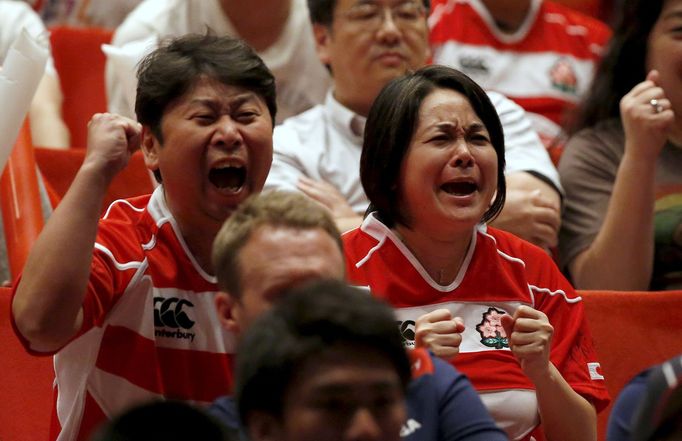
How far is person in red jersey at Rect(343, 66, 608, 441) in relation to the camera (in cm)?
185

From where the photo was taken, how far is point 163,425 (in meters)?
1.16

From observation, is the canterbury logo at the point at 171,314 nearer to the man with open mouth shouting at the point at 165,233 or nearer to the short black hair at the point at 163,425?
the man with open mouth shouting at the point at 165,233

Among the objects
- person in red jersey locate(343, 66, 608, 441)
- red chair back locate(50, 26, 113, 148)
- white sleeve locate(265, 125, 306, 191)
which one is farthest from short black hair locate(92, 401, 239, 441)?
red chair back locate(50, 26, 113, 148)

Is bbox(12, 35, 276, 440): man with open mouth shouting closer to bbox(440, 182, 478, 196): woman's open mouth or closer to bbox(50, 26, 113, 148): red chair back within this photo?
bbox(440, 182, 478, 196): woman's open mouth

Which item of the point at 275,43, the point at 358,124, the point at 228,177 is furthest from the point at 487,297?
the point at 275,43

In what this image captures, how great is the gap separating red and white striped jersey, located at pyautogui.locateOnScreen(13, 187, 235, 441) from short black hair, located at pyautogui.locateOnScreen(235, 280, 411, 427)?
1.90 feet

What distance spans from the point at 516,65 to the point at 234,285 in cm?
186

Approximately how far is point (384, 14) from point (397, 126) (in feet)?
2.80

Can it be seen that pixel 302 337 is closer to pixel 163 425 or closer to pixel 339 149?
pixel 163 425

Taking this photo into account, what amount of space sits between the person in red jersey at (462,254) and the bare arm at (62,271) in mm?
421

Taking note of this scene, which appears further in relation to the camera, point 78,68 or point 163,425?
point 78,68

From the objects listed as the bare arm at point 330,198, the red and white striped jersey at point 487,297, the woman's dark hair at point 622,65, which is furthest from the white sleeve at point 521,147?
the red and white striped jersey at point 487,297

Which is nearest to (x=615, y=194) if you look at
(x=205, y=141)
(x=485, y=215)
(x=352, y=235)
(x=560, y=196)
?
(x=560, y=196)

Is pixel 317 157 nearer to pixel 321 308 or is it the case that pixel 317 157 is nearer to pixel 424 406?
pixel 424 406
